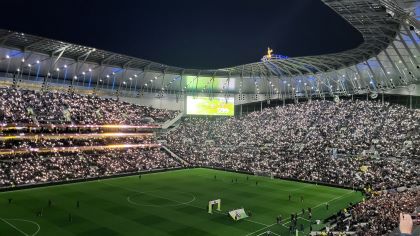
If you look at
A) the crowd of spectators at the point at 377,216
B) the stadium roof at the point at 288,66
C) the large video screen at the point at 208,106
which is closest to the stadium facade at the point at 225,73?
the stadium roof at the point at 288,66

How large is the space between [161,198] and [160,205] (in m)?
3.77

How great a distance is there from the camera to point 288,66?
289 ft

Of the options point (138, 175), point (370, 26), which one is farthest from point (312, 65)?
point (138, 175)

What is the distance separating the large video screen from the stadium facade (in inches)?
309

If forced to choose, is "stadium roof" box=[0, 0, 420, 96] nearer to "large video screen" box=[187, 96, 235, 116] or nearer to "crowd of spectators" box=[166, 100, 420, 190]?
"crowd of spectators" box=[166, 100, 420, 190]

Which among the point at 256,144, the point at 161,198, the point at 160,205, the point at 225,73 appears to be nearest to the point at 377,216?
the point at 160,205

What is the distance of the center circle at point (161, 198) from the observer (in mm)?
42219

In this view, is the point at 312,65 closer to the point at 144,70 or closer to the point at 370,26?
the point at 370,26

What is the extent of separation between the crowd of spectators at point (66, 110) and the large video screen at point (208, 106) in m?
8.56

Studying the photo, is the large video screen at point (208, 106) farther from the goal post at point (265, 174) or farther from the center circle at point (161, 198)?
the center circle at point (161, 198)

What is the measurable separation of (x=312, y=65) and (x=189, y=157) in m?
37.9

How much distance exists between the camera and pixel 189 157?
3201 inches

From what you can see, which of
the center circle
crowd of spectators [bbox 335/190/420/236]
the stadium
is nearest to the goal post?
the stadium

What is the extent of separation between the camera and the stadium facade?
61534 mm
